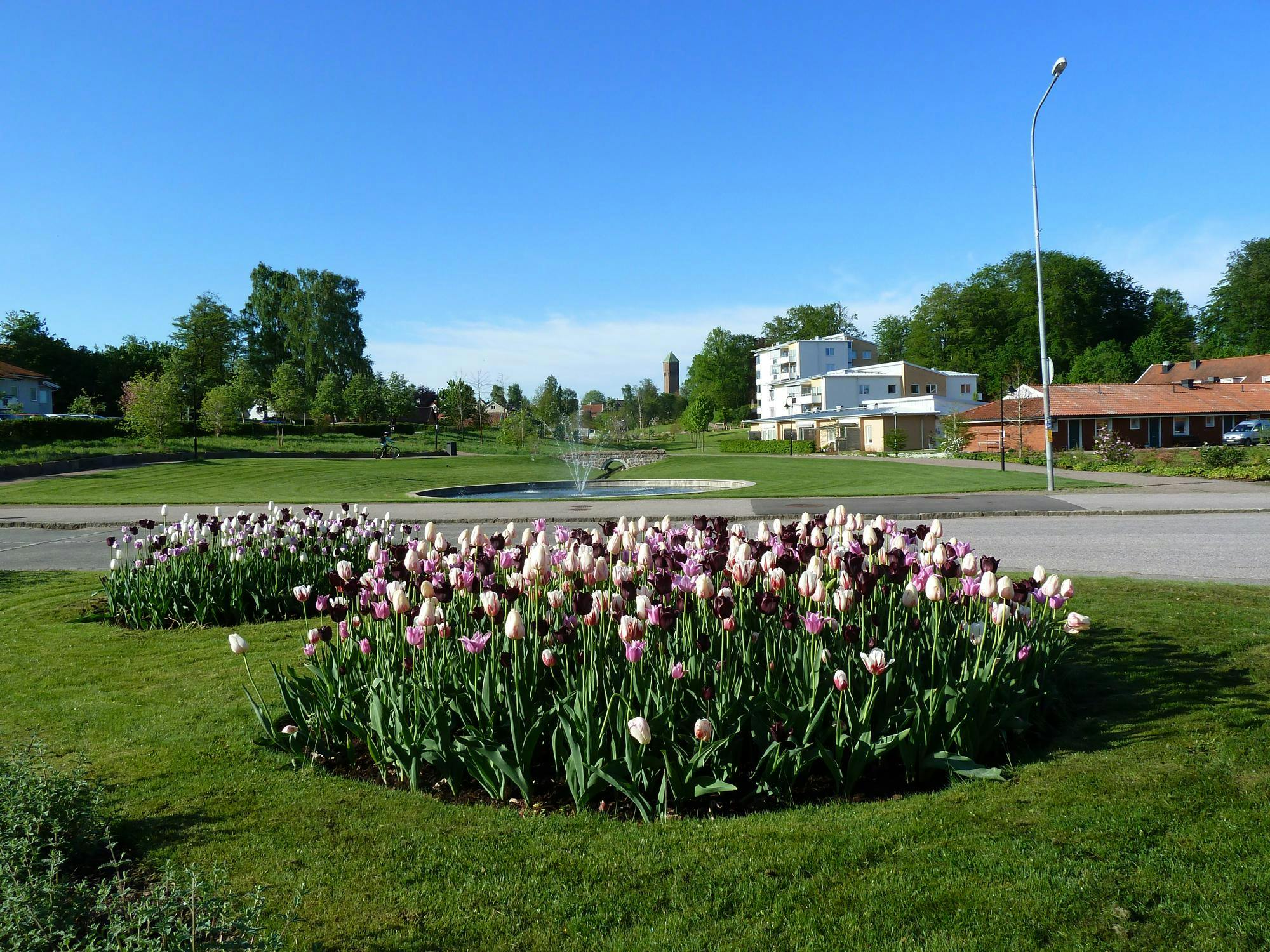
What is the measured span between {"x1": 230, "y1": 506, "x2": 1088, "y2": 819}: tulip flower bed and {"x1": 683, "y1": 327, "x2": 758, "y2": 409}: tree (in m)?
115

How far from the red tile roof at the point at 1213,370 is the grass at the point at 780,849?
264 feet

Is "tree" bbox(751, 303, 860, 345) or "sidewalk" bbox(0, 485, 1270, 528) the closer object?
"sidewalk" bbox(0, 485, 1270, 528)

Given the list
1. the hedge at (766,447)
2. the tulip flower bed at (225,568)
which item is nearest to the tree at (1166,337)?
the hedge at (766,447)

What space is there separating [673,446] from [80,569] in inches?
2685

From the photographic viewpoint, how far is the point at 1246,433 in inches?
2130

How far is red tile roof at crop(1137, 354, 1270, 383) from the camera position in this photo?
242ft

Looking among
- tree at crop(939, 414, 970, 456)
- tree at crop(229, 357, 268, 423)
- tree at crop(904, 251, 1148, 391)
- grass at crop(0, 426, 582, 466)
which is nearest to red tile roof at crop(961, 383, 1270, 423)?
tree at crop(939, 414, 970, 456)

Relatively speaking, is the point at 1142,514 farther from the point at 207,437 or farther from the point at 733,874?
the point at 207,437

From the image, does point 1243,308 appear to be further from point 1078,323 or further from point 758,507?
point 758,507

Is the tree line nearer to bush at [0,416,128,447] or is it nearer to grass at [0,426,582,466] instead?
grass at [0,426,582,466]

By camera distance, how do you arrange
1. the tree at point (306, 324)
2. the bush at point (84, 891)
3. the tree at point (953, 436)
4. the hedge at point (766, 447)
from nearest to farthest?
1. the bush at point (84, 891)
2. the tree at point (953, 436)
3. the hedge at point (766, 447)
4. the tree at point (306, 324)

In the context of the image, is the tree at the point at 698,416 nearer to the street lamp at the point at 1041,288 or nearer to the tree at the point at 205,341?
the tree at the point at 205,341

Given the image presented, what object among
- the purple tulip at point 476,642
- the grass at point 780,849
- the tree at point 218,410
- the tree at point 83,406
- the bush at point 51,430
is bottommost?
the grass at point 780,849

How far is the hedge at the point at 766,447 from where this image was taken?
68.8 meters
